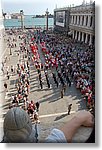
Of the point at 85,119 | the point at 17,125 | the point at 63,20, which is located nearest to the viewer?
the point at 17,125

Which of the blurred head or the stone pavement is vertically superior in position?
the blurred head

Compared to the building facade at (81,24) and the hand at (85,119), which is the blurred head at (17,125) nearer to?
the hand at (85,119)

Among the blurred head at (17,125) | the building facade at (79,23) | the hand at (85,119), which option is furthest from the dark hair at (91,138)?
the building facade at (79,23)

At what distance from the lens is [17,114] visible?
5.05 feet

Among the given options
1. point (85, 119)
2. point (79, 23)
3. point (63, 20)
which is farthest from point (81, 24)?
point (85, 119)

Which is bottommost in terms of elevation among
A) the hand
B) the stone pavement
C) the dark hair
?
the stone pavement

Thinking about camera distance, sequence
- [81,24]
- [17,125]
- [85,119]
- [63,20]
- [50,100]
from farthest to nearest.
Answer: [63,20] → [81,24] → [50,100] → [85,119] → [17,125]

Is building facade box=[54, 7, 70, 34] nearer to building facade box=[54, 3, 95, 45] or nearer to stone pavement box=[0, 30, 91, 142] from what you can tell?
building facade box=[54, 3, 95, 45]

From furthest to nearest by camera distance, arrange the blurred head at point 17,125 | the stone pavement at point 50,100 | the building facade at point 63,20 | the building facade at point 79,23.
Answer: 1. the building facade at point 63,20
2. the building facade at point 79,23
3. the stone pavement at point 50,100
4. the blurred head at point 17,125

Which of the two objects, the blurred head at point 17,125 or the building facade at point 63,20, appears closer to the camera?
the blurred head at point 17,125

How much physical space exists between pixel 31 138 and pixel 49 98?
11518 mm

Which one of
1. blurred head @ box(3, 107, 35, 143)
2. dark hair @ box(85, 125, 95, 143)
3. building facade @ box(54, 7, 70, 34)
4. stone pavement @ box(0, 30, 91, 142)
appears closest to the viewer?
blurred head @ box(3, 107, 35, 143)

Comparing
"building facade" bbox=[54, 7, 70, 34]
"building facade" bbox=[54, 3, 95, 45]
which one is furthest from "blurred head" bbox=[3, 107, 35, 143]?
"building facade" bbox=[54, 7, 70, 34]

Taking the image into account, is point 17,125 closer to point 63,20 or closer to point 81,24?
point 81,24
